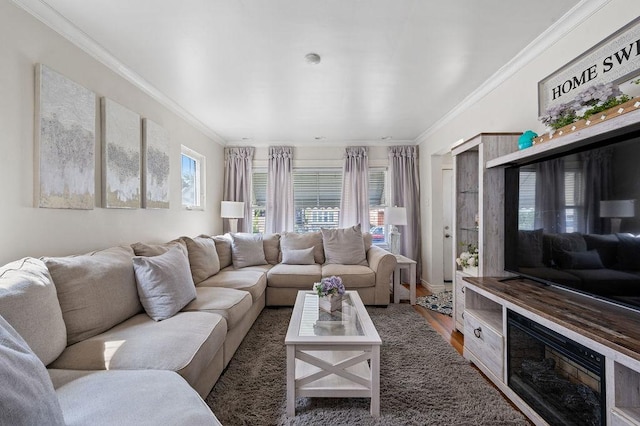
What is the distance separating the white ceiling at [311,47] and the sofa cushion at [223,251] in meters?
1.65

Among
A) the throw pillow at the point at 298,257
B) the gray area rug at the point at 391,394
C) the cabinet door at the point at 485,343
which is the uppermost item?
the throw pillow at the point at 298,257

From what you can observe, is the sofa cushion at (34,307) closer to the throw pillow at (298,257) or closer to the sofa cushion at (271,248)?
the throw pillow at (298,257)

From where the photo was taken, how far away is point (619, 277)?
4.42 ft

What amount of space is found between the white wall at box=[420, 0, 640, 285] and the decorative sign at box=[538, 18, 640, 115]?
44 mm

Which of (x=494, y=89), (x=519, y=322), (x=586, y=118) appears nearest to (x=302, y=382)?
(x=519, y=322)

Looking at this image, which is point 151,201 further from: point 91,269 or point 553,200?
point 553,200

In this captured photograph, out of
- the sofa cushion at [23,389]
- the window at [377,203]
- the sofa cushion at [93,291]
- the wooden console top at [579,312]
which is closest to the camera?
the sofa cushion at [23,389]

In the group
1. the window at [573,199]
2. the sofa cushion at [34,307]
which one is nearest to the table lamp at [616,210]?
the window at [573,199]

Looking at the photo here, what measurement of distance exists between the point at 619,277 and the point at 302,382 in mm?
1705

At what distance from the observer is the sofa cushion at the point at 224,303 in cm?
199

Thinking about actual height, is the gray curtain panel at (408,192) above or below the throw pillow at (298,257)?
above

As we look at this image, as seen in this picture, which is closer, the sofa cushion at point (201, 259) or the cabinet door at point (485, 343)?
the cabinet door at point (485, 343)

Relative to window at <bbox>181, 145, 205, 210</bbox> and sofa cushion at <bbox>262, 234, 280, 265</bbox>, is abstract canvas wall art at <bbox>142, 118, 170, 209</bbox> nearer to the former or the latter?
window at <bbox>181, 145, 205, 210</bbox>

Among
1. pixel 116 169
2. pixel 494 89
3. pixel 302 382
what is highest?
pixel 494 89
